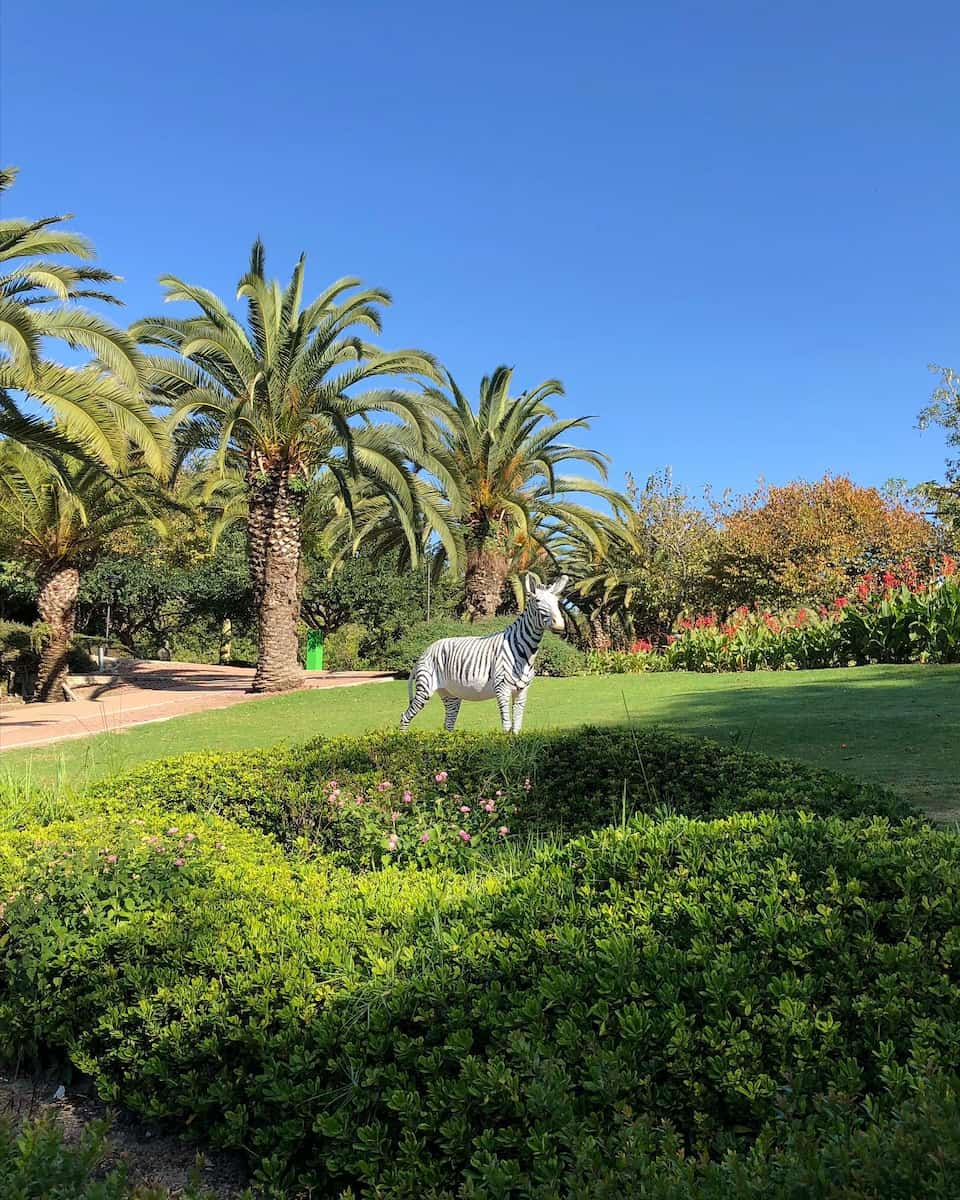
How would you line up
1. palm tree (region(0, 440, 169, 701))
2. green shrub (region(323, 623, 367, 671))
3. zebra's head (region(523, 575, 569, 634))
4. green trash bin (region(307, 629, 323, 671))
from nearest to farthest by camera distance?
zebra's head (region(523, 575, 569, 634)), palm tree (region(0, 440, 169, 701)), green trash bin (region(307, 629, 323, 671)), green shrub (region(323, 623, 367, 671))

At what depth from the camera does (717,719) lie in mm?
10750

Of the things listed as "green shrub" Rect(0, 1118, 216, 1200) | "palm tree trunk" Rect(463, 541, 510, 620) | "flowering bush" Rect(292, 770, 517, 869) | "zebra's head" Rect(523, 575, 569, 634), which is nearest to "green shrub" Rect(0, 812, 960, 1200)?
"green shrub" Rect(0, 1118, 216, 1200)

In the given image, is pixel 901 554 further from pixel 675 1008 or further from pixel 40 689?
pixel 675 1008

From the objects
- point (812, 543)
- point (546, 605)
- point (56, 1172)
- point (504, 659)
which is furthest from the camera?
point (812, 543)

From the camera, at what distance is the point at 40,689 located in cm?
2275

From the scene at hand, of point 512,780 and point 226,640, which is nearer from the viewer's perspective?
point 512,780

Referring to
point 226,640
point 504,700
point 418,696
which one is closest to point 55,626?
point 226,640

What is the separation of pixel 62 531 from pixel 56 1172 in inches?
861

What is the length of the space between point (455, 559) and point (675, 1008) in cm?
1706

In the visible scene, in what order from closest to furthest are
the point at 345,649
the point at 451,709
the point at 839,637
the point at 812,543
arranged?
the point at 451,709 → the point at 839,637 → the point at 812,543 → the point at 345,649

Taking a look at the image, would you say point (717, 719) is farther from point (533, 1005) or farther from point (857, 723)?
point (533, 1005)

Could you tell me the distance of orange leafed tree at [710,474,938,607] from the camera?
27.8 meters

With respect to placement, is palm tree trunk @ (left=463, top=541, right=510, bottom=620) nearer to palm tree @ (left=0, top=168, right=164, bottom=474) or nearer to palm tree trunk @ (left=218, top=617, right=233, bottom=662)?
palm tree @ (left=0, top=168, right=164, bottom=474)

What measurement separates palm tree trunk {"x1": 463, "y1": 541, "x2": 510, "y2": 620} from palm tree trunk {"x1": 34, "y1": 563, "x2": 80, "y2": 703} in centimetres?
1000
